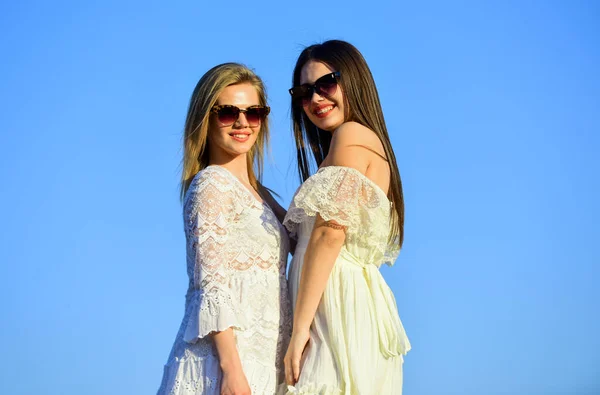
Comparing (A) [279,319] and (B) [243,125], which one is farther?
(B) [243,125]

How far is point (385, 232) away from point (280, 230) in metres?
0.70

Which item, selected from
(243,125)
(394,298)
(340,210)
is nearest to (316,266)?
(340,210)

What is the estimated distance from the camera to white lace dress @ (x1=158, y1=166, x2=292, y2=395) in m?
4.77

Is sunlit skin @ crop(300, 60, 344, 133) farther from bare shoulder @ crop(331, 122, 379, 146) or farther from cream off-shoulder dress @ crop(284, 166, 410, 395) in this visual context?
cream off-shoulder dress @ crop(284, 166, 410, 395)

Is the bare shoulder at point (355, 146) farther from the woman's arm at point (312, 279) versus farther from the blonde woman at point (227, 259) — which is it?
the blonde woman at point (227, 259)

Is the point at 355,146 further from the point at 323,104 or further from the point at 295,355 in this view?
the point at 295,355

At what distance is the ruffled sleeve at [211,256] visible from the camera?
4754mm

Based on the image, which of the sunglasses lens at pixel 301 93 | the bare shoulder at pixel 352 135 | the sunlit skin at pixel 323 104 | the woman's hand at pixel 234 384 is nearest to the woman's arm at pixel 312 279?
the bare shoulder at pixel 352 135

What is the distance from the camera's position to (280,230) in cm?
534

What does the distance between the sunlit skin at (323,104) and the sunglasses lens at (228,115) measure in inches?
19.2

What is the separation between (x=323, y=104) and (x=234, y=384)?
190 cm

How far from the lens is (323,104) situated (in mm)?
5383

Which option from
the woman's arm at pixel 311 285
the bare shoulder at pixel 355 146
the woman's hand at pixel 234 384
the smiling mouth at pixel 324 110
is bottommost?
the woman's hand at pixel 234 384

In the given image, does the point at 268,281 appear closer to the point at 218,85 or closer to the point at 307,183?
the point at 307,183
